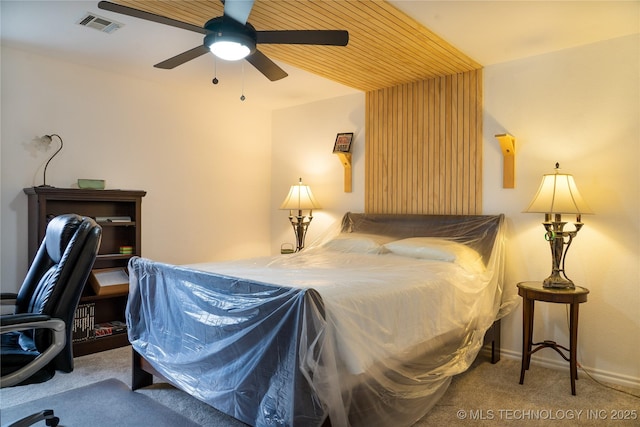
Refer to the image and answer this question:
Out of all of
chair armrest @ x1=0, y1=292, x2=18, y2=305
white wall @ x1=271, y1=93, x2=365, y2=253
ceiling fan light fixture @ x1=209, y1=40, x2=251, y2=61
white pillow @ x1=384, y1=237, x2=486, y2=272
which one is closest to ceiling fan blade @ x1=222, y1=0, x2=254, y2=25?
ceiling fan light fixture @ x1=209, y1=40, x2=251, y2=61

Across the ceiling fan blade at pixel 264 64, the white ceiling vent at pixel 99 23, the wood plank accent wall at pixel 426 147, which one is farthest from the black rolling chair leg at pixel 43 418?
the wood plank accent wall at pixel 426 147

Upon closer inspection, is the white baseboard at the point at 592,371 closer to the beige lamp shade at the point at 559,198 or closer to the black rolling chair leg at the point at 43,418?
the beige lamp shade at the point at 559,198

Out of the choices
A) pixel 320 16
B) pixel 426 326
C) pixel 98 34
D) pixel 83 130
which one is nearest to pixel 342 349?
pixel 426 326

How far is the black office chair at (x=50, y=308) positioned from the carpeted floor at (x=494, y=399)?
651mm

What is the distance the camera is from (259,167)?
518 cm

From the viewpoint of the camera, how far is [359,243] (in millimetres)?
3693

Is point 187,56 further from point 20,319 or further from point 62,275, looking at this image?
point 20,319

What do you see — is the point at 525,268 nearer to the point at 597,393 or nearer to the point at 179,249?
the point at 597,393

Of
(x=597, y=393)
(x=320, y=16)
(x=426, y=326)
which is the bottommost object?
(x=597, y=393)

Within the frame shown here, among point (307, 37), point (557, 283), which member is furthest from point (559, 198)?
point (307, 37)

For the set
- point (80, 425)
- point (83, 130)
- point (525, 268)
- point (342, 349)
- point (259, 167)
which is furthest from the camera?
point (259, 167)

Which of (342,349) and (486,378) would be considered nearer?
(342,349)

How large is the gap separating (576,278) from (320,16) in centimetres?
254

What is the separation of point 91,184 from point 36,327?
2.08 meters
